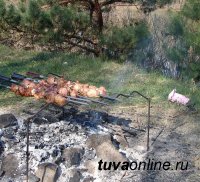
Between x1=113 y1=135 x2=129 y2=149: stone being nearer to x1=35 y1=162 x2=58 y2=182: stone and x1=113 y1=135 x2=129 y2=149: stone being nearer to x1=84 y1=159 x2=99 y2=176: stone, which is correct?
x1=84 y1=159 x2=99 y2=176: stone

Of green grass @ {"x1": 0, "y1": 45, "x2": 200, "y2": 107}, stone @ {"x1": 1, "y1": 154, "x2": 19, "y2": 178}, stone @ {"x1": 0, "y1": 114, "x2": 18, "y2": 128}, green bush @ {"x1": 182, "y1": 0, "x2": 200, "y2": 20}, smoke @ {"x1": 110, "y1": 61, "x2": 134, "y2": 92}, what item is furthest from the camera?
green bush @ {"x1": 182, "y1": 0, "x2": 200, "y2": 20}

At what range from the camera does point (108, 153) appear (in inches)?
129

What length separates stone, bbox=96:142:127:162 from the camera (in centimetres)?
325

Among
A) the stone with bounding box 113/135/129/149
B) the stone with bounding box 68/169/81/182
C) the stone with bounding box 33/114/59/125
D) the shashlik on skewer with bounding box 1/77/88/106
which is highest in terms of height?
the shashlik on skewer with bounding box 1/77/88/106

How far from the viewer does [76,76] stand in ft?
18.5

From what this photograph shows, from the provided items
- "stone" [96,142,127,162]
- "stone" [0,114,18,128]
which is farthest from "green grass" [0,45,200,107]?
"stone" [96,142,127,162]

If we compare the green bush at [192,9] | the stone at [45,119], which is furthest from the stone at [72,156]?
the green bush at [192,9]

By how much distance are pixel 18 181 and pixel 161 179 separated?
109 centimetres

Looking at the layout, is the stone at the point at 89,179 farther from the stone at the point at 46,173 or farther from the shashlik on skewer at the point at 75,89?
the shashlik on skewer at the point at 75,89

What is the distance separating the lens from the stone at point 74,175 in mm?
Result: 3039

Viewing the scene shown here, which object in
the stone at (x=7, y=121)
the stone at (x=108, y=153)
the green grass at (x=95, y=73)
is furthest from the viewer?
the green grass at (x=95, y=73)
